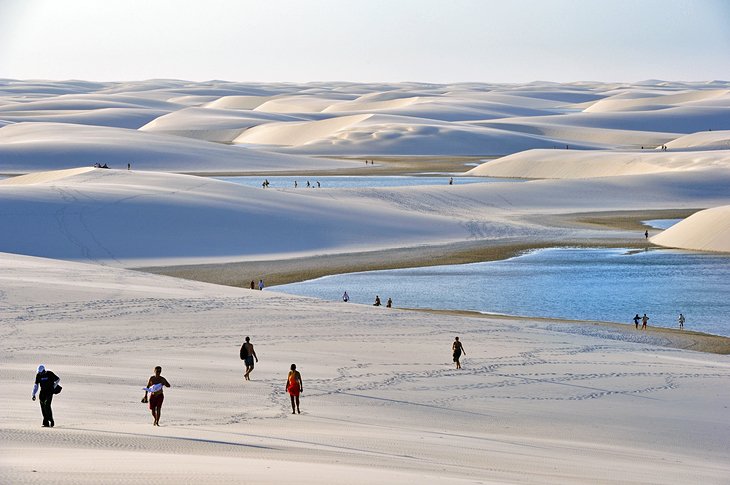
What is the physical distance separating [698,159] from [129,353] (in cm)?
5907

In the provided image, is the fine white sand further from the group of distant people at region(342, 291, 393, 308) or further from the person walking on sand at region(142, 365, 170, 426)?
the group of distant people at region(342, 291, 393, 308)

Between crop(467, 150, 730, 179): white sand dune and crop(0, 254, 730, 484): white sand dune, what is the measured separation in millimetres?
46564

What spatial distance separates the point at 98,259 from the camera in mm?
38875

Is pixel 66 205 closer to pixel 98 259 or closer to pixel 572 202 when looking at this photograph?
pixel 98 259

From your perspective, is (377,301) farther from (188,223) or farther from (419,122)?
(419,122)

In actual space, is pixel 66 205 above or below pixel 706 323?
above

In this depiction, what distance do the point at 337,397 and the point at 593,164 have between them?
199 feet

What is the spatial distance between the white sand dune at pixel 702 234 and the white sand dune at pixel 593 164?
76.0 ft

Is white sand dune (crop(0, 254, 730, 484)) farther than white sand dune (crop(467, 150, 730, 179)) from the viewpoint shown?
No

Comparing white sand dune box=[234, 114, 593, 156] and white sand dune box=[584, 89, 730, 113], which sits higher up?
white sand dune box=[584, 89, 730, 113]

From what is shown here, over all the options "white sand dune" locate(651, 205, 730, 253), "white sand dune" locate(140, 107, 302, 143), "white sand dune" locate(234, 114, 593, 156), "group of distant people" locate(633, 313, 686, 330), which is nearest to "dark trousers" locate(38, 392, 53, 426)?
"group of distant people" locate(633, 313, 686, 330)

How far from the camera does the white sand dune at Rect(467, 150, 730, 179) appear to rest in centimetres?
7088

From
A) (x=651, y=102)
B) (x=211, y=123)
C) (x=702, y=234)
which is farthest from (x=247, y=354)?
(x=651, y=102)

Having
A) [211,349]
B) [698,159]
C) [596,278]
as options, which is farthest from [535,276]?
[698,159]
